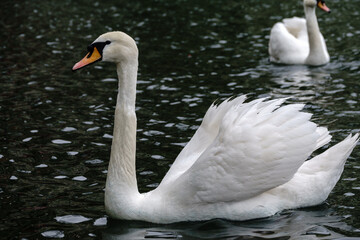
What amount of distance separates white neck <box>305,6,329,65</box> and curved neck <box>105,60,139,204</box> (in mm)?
7712

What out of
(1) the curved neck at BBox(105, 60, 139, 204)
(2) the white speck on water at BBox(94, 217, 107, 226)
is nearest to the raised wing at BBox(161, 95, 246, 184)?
(1) the curved neck at BBox(105, 60, 139, 204)

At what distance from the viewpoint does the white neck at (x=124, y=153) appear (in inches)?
267

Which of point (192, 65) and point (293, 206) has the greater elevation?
point (192, 65)

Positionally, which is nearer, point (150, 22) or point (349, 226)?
point (349, 226)

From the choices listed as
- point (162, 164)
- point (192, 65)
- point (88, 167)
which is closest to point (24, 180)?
point (88, 167)

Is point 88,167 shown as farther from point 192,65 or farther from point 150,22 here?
point 150,22

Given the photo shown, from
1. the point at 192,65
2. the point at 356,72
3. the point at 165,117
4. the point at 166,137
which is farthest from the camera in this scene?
the point at 192,65

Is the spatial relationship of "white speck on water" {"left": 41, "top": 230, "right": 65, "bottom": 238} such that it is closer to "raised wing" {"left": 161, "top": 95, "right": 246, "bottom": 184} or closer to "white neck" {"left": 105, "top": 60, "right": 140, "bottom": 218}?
"white neck" {"left": 105, "top": 60, "right": 140, "bottom": 218}

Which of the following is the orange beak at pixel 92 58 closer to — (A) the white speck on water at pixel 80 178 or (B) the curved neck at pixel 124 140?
(B) the curved neck at pixel 124 140

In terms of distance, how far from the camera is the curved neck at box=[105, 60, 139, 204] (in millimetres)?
6812

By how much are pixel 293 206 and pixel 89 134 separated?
3.86 metres

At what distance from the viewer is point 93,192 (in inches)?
303

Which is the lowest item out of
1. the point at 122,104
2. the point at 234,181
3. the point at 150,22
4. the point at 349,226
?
the point at 349,226

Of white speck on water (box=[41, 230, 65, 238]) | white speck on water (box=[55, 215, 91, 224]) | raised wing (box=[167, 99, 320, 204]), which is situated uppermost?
raised wing (box=[167, 99, 320, 204])
